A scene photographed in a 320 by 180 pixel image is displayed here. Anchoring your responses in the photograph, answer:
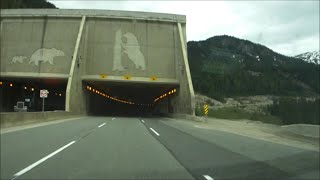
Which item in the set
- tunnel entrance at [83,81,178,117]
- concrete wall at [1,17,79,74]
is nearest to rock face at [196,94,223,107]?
tunnel entrance at [83,81,178,117]

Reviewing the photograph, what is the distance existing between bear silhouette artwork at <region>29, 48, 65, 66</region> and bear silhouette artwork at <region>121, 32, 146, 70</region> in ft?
25.8

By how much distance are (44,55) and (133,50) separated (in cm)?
1087

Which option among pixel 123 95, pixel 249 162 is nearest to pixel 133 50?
pixel 123 95

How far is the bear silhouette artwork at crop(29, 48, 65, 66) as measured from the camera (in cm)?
5441

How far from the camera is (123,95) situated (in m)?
87.6

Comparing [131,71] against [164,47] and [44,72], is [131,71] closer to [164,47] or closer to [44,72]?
[164,47]

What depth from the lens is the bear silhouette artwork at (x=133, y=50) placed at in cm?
5459

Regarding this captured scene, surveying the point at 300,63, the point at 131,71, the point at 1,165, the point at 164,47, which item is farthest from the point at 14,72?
the point at 1,165

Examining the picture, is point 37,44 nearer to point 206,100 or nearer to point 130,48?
point 130,48

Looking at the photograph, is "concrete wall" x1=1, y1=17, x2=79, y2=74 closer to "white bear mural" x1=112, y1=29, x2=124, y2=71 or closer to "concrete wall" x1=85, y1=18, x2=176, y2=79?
"concrete wall" x1=85, y1=18, x2=176, y2=79

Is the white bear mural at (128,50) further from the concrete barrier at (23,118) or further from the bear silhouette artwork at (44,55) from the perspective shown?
the concrete barrier at (23,118)

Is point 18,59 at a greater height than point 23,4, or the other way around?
point 23,4

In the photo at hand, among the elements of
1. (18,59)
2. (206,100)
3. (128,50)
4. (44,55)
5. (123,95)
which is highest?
(128,50)

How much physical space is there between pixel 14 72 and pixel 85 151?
141 feet
